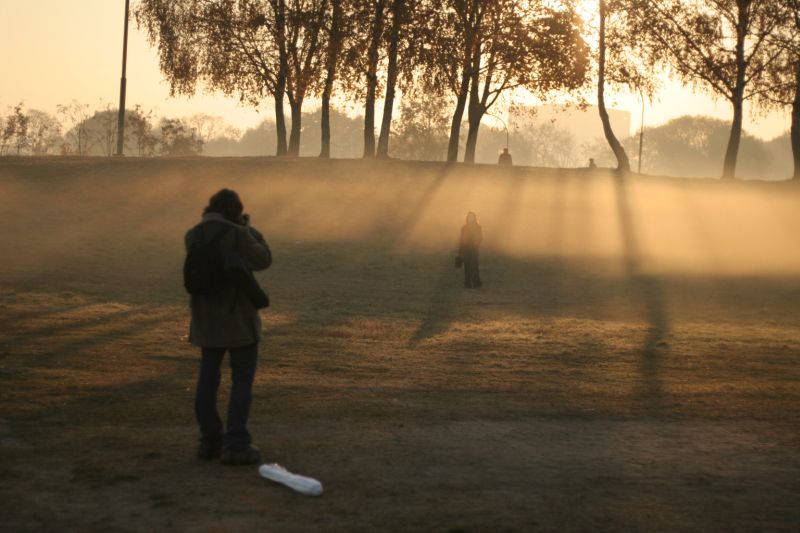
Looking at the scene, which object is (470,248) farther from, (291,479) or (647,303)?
(291,479)

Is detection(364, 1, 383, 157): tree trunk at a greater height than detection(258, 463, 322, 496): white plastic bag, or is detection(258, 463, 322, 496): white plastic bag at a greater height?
detection(364, 1, 383, 157): tree trunk

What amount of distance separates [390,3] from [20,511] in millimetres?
36739

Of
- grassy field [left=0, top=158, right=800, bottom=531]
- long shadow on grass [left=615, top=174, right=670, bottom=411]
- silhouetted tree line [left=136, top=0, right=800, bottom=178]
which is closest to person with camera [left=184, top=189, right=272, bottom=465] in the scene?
grassy field [left=0, top=158, right=800, bottom=531]

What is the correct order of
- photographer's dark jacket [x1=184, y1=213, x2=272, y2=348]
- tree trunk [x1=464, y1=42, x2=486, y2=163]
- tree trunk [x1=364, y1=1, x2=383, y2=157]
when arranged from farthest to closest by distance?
1. tree trunk [x1=464, y1=42, x2=486, y2=163]
2. tree trunk [x1=364, y1=1, x2=383, y2=157]
3. photographer's dark jacket [x1=184, y1=213, x2=272, y2=348]

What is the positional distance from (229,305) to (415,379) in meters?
4.81

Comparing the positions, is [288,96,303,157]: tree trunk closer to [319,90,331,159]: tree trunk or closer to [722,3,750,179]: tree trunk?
[319,90,331,159]: tree trunk

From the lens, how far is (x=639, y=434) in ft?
28.7

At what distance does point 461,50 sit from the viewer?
4184cm

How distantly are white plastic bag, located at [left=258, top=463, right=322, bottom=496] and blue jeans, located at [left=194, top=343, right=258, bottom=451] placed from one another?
0.40m

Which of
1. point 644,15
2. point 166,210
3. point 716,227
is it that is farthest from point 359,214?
point 644,15

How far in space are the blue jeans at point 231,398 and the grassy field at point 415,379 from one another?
28 cm

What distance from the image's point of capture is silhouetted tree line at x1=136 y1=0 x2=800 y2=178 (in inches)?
1629

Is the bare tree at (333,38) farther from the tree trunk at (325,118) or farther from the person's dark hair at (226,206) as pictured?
the person's dark hair at (226,206)

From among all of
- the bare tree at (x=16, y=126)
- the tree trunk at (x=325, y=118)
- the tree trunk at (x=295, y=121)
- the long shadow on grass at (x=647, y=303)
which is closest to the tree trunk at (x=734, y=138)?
the long shadow on grass at (x=647, y=303)
